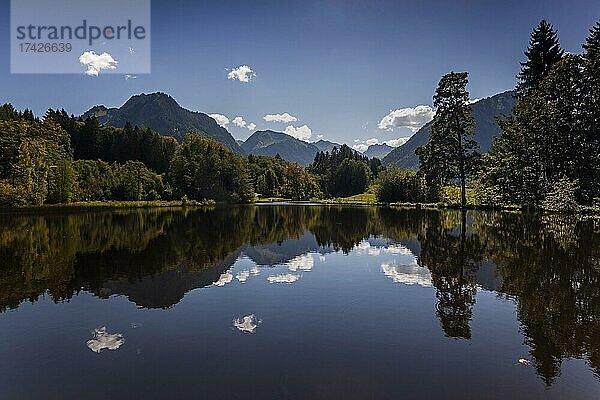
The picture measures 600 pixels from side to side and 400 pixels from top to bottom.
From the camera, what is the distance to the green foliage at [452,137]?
177 feet

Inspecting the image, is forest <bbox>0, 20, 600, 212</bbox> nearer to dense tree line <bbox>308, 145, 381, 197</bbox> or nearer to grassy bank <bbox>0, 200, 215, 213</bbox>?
grassy bank <bbox>0, 200, 215, 213</bbox>

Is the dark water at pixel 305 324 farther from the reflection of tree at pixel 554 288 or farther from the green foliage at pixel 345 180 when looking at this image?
the green foliage at pixel 345 180

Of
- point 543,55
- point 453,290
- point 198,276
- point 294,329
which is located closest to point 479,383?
point 294,329

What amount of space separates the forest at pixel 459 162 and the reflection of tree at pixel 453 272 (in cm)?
1933

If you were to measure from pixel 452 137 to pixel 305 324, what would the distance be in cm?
5027

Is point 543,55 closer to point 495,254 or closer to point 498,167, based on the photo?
point 498,167

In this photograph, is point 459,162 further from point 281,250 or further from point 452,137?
point 281,250

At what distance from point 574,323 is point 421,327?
12.3 ft

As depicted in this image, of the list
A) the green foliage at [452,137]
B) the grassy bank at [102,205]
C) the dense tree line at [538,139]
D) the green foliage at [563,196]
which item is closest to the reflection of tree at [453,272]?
the green foliage at [563,196]

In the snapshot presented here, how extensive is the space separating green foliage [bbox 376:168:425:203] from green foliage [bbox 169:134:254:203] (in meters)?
36.5

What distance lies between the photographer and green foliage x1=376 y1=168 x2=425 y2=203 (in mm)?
88062

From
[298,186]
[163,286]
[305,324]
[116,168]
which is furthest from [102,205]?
[298,186]

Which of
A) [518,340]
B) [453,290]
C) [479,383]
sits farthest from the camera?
[453,290]

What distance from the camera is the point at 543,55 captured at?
50.8m
